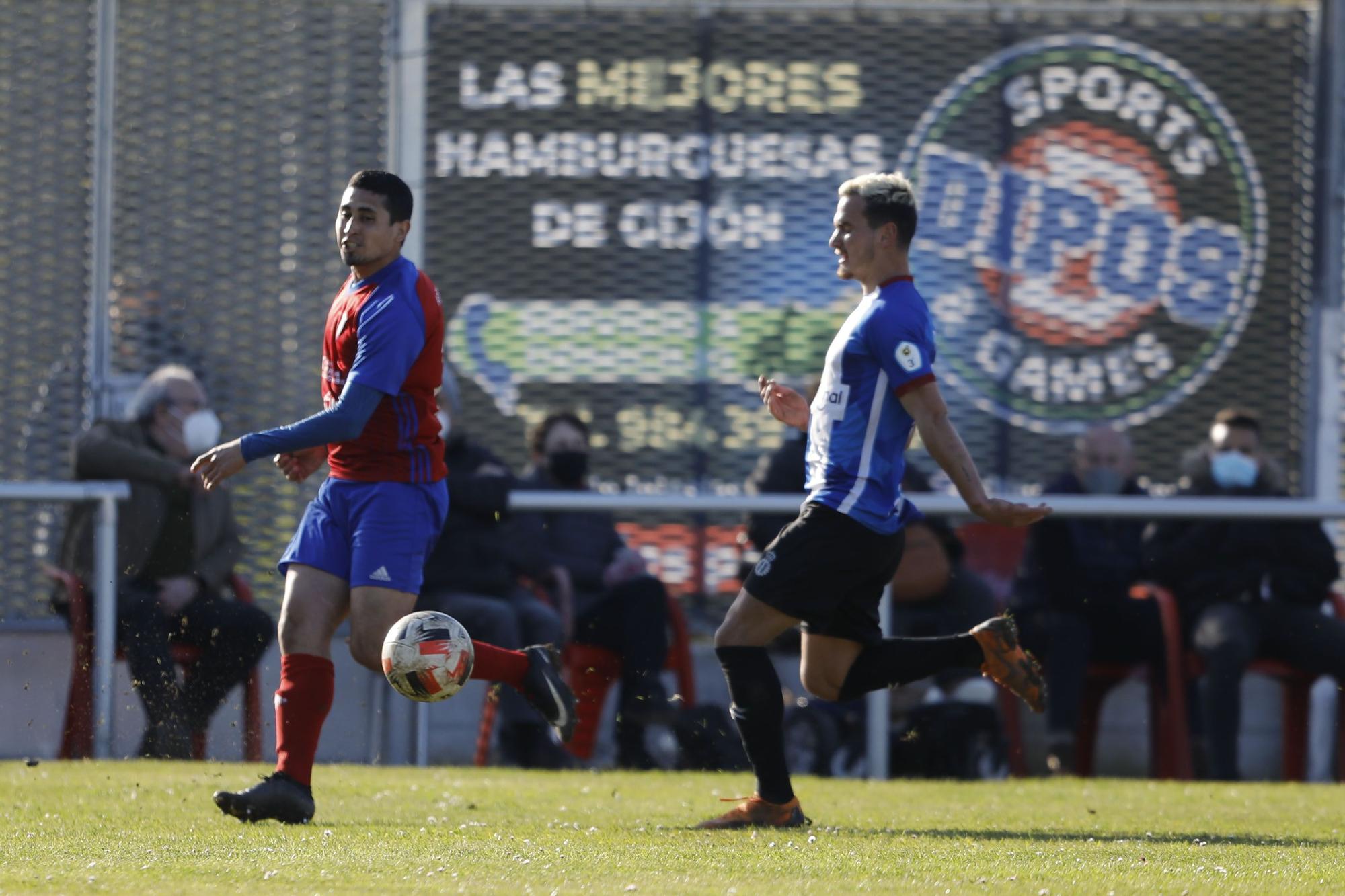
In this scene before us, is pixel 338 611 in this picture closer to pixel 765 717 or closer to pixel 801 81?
pixel 765 717

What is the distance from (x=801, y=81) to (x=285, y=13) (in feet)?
7.96

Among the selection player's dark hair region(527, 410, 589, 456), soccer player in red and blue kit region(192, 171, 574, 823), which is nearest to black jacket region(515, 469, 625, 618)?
player's dark hair region(527, 410, 589, 456)

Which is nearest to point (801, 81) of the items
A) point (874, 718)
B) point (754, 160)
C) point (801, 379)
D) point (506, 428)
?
point (754, 160)

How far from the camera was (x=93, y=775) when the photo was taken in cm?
786

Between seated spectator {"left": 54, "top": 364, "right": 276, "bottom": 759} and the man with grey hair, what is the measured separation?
290 centimetres

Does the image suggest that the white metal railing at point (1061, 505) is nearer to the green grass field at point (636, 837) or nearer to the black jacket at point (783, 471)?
the black jacket at point (783, 471)

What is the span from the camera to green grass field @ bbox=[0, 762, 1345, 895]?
4922mm

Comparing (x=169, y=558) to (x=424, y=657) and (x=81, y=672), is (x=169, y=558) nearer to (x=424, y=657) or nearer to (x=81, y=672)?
(x=81, y=672)

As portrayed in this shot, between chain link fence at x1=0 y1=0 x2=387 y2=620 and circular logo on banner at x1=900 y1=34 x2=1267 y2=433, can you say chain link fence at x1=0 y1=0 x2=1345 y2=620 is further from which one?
chain link fence at x1=0 y1=0 x2=387 y2=620

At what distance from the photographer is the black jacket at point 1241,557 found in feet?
30.1

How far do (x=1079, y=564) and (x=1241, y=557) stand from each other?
0.69 metres

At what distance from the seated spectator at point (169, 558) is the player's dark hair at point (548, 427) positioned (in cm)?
139

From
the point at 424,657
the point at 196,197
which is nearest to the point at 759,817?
the point at 424,657

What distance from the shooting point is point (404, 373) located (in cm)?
608
